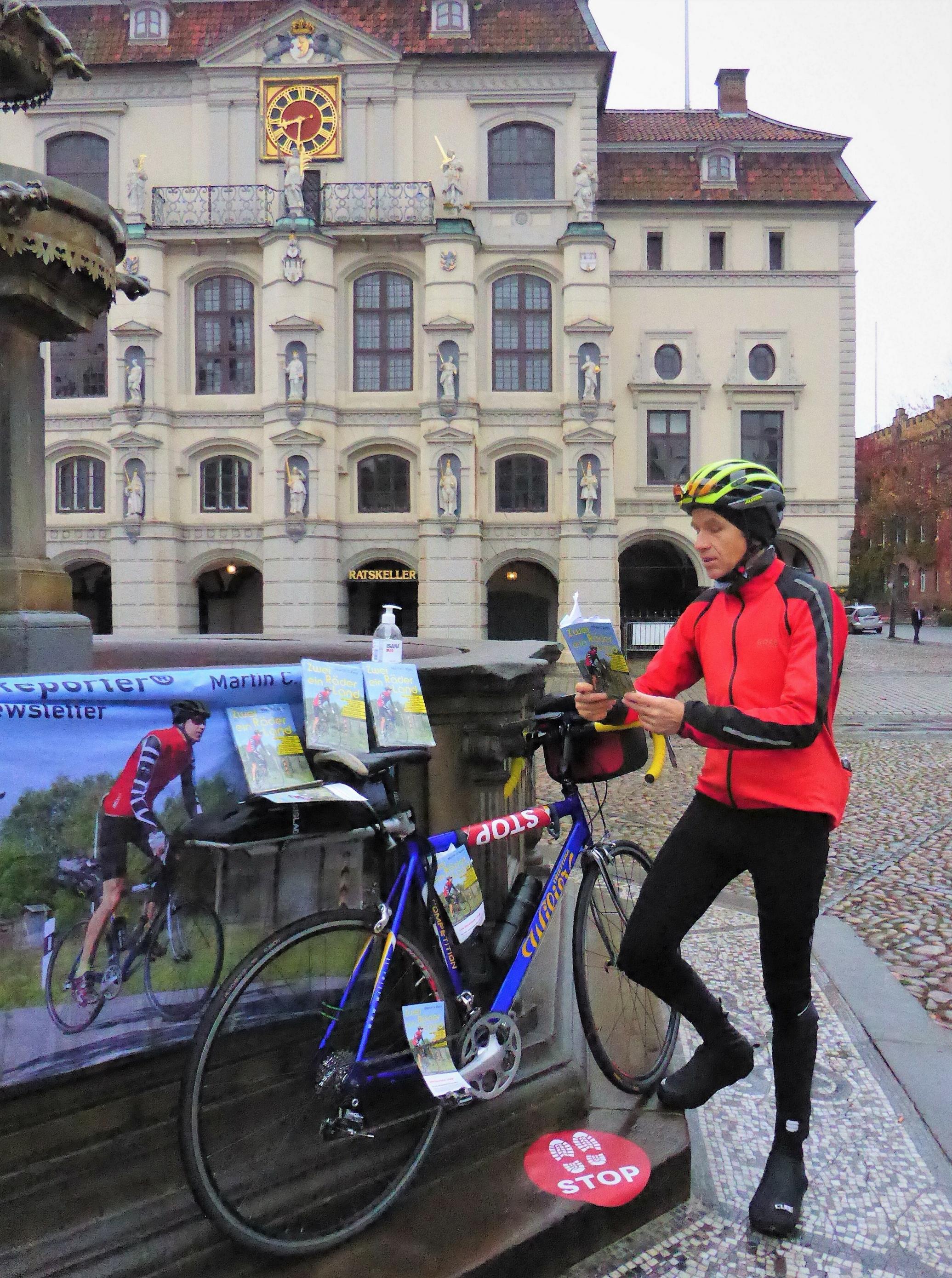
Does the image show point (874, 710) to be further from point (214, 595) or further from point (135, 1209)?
point (214, 595)

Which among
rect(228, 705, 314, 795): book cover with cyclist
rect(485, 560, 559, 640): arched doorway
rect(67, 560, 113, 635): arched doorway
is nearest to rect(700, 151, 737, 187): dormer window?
rect(485, 560, 559, 640): arched doorway

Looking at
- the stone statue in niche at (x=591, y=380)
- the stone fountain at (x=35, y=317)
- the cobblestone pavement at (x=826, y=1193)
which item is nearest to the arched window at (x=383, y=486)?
the stone statue in niche at (x=591, y=380)

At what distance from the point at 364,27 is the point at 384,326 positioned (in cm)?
847

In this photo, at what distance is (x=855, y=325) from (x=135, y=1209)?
1146 inches

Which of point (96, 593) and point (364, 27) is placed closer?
point (364, 27)

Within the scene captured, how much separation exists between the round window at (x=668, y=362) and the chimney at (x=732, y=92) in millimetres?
8408

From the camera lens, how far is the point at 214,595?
29578mm

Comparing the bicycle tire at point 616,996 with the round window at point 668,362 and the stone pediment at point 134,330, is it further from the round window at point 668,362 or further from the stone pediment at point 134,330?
the stone pediment at point 134,330

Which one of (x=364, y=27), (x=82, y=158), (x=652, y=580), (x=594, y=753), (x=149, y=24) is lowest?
(x=594, y=753)

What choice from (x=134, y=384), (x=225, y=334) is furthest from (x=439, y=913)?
(x=225, y=334)

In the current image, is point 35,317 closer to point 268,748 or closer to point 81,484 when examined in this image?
point 268,748

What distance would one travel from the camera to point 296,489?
25594 millimetres

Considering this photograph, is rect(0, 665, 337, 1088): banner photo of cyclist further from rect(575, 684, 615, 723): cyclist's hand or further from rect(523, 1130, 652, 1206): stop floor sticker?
rect(523, 1130, 652, 1206): stop floor sticker

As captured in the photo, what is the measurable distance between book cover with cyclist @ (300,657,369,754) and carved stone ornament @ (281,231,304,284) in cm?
2482
